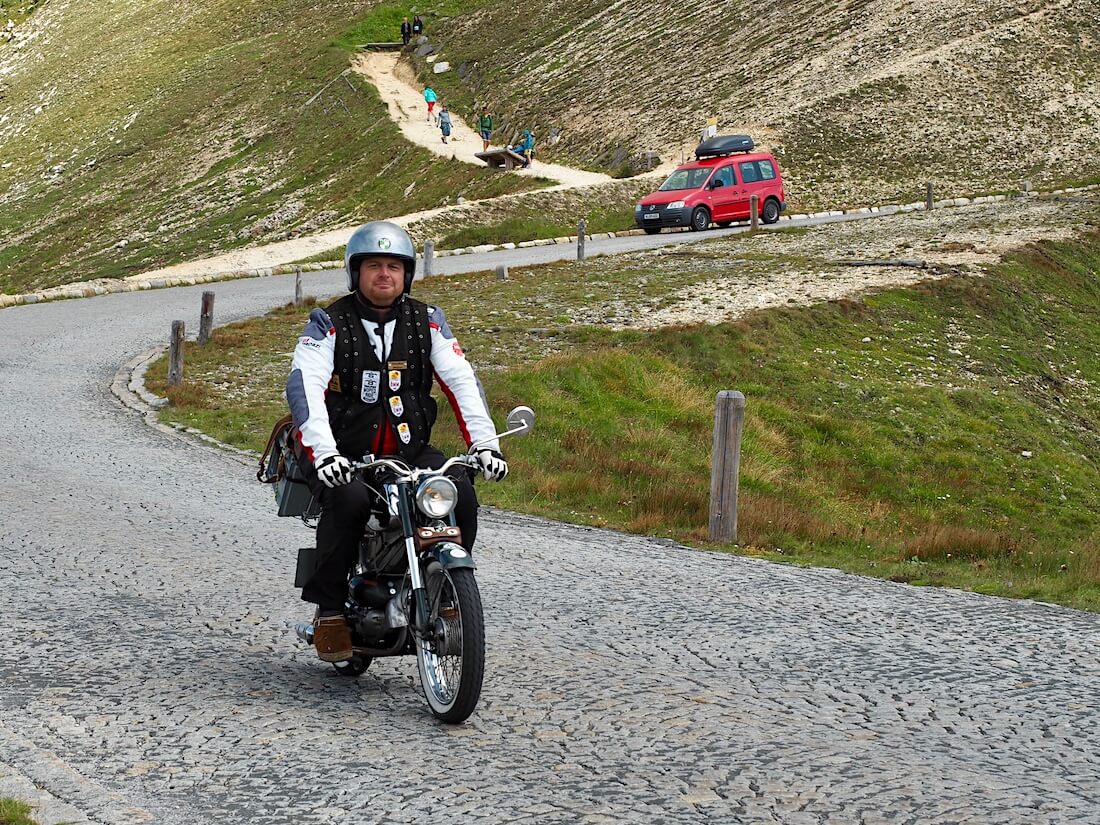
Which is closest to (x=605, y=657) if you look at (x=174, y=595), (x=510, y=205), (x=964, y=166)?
(x=174, y=595)

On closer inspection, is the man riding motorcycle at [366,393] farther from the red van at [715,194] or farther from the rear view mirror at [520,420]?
the red van at [715,194]

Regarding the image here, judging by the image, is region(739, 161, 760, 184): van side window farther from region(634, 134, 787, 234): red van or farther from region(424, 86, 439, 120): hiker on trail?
region(424, 86, 439, 120): hiker on trail

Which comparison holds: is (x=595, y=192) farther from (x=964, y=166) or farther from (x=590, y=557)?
(x=590, y=557)

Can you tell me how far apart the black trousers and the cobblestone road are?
0.54 m

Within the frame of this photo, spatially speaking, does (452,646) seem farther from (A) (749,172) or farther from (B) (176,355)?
(A) (749,172)

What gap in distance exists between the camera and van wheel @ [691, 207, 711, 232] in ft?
120

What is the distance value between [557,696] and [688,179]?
107ft

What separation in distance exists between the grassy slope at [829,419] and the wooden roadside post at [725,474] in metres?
0.30

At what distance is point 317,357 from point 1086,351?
1903cm

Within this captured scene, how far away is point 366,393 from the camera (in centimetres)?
595

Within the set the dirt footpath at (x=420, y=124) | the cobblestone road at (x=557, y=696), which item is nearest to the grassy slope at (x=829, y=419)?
the cobblestone road at (x=557, y=696)

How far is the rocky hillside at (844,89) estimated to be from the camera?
1829 inches

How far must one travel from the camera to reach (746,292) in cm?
2266

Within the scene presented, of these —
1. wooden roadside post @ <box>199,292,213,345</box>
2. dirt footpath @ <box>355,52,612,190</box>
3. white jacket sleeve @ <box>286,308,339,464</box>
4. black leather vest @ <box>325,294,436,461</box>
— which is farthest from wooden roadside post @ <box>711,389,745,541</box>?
dirt footpath @ <box>355,52,612,190</box>
